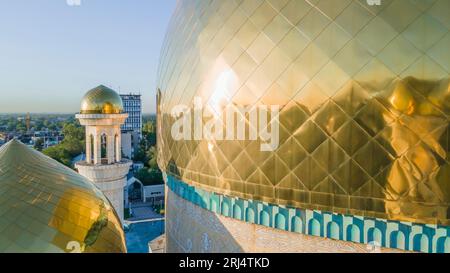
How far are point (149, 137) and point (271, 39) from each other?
190 feet

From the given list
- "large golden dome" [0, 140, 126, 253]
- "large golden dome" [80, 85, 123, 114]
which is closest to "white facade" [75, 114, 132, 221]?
"large golden dome" [80, 85, 123, 114]

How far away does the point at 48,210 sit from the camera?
5.22m

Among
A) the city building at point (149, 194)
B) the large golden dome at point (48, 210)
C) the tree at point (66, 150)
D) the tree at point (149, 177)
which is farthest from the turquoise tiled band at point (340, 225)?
the tree at point (66, 150)

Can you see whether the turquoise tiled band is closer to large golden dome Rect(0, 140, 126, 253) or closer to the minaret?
large golden dome Rect(0, 140, 126, 253)

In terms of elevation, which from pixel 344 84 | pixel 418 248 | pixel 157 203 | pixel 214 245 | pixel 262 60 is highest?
pixel 262 60

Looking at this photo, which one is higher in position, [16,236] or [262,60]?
[262,60]

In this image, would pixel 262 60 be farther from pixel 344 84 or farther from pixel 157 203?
pixel 157 203

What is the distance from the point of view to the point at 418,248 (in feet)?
14.9

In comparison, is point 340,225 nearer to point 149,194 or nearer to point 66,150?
point 149,194

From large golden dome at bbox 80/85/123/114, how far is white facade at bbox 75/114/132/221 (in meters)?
0.19

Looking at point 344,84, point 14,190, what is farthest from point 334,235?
point 14,190

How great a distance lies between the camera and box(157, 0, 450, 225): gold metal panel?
14.1 ft

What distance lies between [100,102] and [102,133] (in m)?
1.14
